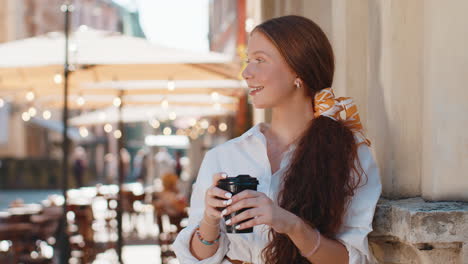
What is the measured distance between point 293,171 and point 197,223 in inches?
15.3

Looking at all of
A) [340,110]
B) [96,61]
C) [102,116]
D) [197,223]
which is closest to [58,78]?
[96,61]

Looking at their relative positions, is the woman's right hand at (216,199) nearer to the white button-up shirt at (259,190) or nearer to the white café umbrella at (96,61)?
the white button-up shirt at (259,190)

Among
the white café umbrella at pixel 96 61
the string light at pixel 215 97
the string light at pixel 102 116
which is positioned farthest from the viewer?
the string light at pixel 102 116

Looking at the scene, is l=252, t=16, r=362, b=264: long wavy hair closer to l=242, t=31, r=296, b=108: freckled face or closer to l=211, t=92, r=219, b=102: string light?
l=242, t=31, r=296, b=108: freckled face

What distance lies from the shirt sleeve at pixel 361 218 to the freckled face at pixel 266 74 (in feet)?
1.16

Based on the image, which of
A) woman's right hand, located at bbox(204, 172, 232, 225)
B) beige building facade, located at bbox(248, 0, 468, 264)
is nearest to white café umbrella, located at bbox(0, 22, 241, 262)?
beige building facade, located at bbox(248, 0, 468, 264)

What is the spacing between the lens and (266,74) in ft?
7.65

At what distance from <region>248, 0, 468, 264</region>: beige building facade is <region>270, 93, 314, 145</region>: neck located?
24cm

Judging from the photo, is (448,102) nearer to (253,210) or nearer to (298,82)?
(298,82)

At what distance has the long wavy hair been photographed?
2.15 metres

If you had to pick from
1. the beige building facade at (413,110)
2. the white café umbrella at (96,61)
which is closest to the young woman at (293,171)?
the beige building facade at (413,110)

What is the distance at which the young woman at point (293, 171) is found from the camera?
6.91 feet

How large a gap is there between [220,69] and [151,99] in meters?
4.09

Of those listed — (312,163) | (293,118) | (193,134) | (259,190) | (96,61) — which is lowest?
(193,134)
